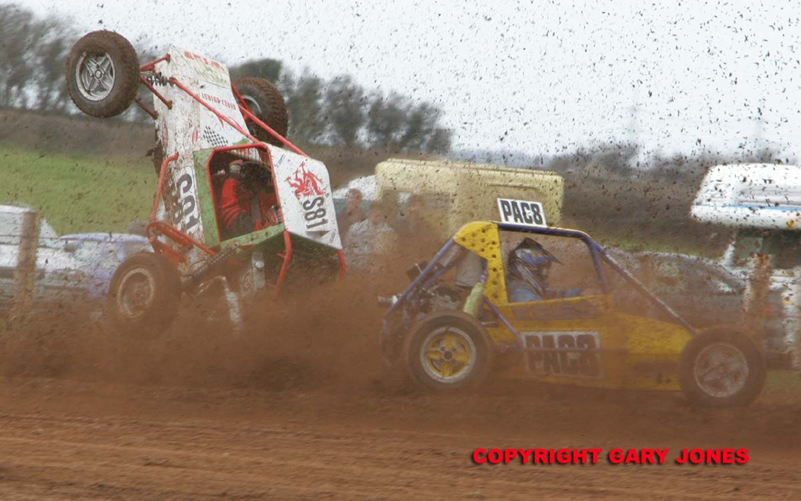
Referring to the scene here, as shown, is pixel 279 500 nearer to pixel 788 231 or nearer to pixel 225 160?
pixel 225 160

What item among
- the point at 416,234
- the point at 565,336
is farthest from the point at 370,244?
the point at 565,336

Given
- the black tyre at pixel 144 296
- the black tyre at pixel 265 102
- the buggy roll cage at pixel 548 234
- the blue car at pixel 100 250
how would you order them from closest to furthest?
the buggy roll cage at pixel 548 234 < the black tyre at pixel 144 296 < the black tyre at pixel 265 102 < the blue car at pixel 100 250

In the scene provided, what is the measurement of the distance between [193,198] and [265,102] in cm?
139

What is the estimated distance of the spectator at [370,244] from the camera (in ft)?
23.5

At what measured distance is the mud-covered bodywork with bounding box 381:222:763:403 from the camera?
17.9ft

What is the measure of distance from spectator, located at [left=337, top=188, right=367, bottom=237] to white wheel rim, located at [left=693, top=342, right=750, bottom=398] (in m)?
3.51

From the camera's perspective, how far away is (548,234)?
19.0ft

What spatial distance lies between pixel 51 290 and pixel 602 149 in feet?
18.7

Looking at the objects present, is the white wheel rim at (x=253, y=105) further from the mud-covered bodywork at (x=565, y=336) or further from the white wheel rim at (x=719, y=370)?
the white wheel rim at (x=719, y=370)

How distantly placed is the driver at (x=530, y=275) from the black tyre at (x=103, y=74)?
2.87m

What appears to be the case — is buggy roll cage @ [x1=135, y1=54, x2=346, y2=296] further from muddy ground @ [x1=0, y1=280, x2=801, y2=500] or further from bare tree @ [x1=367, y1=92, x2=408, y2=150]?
bare tree @ [x1=367, y1=92, x2=408, y2=150]

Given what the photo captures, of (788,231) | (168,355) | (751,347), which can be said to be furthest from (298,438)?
(788,231)

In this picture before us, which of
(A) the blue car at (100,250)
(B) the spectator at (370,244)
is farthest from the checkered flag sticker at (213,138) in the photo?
(A) the blue car at (100,250)

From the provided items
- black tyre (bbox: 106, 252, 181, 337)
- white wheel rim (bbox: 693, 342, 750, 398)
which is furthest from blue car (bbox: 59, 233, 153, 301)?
white wheel rim (bbox: 693, 342, 750, 398)
